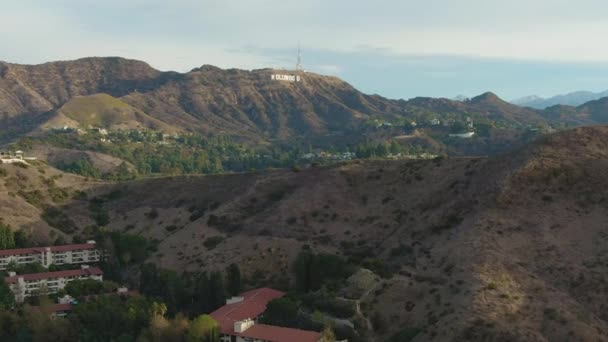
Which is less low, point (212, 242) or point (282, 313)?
point (212, 242)

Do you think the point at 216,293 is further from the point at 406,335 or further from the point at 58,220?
the point at 58,220

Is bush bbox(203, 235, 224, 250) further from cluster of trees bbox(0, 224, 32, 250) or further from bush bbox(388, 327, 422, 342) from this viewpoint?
bush bbox(388, 327, 422, 342)

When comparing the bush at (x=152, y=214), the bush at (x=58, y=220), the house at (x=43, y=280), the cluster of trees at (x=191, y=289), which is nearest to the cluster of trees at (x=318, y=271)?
the cluster of trees at (x=191, y=289)

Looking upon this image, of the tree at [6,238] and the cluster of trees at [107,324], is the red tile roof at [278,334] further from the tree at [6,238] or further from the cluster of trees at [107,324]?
the tree at [6,238]

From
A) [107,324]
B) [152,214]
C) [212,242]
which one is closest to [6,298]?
[107,324]

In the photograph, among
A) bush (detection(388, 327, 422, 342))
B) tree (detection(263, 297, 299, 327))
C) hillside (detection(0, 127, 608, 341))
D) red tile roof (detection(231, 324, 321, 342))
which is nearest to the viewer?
red tile roof (detection(231, 324, 321, 342))

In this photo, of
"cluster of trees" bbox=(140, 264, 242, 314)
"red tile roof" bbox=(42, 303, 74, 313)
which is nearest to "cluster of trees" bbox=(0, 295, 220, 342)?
"red tile roof" bbox=(42, 303, 74, 313)

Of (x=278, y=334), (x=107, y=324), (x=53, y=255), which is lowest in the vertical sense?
(x=107, y=324)
